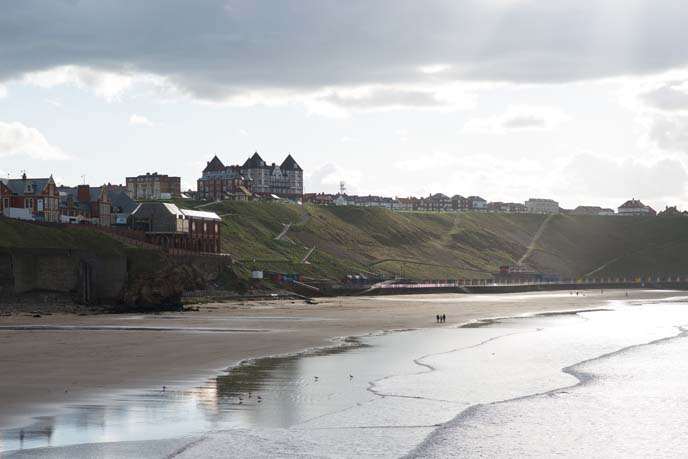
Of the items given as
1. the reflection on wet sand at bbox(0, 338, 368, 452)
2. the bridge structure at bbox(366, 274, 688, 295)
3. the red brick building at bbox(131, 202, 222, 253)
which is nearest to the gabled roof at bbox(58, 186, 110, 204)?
the red brick building at bbox(131, 202, 222, 253)

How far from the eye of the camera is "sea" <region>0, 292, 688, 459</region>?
27125 millimetres

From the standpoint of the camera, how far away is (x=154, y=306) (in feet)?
295

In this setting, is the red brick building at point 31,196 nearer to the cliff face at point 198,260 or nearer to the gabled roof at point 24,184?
the gabled roof at point 24,184

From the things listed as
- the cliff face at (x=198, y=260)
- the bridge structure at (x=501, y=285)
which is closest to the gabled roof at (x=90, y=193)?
the cliff face at (x=198, y=260)

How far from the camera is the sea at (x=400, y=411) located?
27.1 m

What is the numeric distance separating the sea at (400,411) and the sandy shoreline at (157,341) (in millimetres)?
2273

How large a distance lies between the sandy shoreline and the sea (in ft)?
7.46

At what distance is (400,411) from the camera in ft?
109

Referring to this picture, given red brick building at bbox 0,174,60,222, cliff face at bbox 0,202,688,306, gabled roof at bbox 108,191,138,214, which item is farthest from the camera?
gabled roof at bbox 108,191,138,214

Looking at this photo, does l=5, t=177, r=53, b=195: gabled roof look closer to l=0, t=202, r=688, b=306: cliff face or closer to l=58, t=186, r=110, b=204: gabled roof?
l=58, t=186, r=110, b=204: gabled roof

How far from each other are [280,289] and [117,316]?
39939mm

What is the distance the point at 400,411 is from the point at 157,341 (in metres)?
28.3

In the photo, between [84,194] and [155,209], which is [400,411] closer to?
[155,209]

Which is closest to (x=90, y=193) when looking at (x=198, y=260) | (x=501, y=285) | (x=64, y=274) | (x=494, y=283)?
(x=198, y=260)
